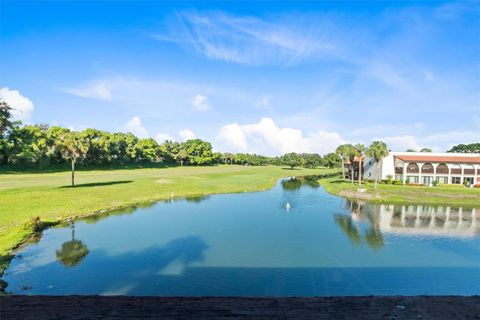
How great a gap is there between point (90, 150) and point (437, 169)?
328 ft

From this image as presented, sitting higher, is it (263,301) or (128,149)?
(128,149)

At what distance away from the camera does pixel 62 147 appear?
4684cm

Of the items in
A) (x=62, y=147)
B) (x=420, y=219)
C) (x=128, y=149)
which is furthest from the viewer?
(x=128, y=149)

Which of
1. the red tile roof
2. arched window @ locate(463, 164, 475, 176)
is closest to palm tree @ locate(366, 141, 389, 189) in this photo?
the red tile roof

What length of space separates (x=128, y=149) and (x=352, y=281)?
10657cm

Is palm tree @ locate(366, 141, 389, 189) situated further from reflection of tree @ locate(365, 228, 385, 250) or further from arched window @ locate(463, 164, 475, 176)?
reflection of tree @ locate(365, 228, 385, 250)

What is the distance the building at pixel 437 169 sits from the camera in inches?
2559

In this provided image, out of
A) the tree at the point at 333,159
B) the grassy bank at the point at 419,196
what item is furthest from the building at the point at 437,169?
the tree at the point at 333,159

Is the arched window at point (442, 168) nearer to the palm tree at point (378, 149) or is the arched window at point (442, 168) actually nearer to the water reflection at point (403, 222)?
the palm tree at point (378, 149)

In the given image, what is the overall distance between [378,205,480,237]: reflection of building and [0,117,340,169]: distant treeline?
4663 centimetres

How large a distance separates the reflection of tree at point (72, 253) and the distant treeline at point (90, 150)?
27835 millimetres

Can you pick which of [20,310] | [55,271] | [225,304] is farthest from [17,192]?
[225,304]

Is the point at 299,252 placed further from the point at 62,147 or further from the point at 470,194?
the point at 470,194

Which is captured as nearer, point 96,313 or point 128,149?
point 96,313
